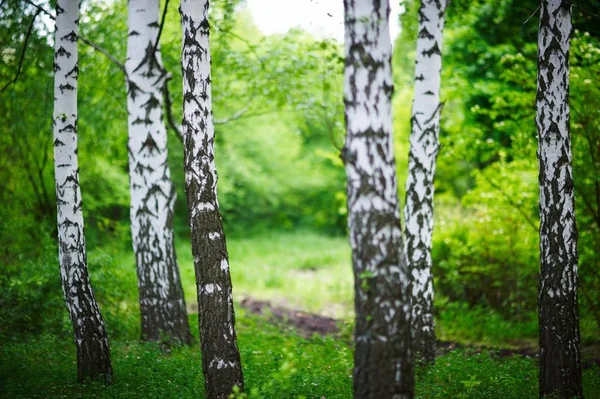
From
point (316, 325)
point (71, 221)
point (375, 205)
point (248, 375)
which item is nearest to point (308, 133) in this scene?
point (316, 325)

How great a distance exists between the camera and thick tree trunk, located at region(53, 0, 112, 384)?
4863mm

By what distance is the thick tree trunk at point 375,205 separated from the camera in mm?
3162

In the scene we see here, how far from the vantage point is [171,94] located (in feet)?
29.6

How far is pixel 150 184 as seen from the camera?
21.1 feet

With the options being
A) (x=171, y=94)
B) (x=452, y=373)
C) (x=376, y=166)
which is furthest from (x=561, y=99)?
(x=171, y=94)

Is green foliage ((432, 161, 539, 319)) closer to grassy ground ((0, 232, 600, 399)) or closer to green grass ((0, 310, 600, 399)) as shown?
grassy ground ((0, 232, 600, 399))

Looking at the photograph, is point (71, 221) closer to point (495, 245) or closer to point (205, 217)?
point (205, 217)

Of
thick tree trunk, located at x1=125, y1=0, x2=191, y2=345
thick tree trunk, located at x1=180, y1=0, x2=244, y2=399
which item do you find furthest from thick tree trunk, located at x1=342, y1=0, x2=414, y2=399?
thick tree trunk, located at x1=125, y1=0, x2=191, y2=345

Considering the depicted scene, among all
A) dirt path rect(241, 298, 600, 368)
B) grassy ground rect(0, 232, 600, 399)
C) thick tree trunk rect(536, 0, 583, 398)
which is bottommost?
dirt path rect(241, 298, 600, 368)

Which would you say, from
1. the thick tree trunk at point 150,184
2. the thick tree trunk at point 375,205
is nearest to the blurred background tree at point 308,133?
the thick tree trunk at point 150,184

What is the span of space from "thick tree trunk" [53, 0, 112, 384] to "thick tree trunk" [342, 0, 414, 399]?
3.15m

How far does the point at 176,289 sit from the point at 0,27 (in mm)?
4960

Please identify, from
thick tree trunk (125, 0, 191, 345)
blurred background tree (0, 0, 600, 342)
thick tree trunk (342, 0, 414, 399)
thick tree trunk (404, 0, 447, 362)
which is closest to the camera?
thick tree trunk (342, 0, 414, 399)

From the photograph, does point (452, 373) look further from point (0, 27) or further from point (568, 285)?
point (0, 27)
